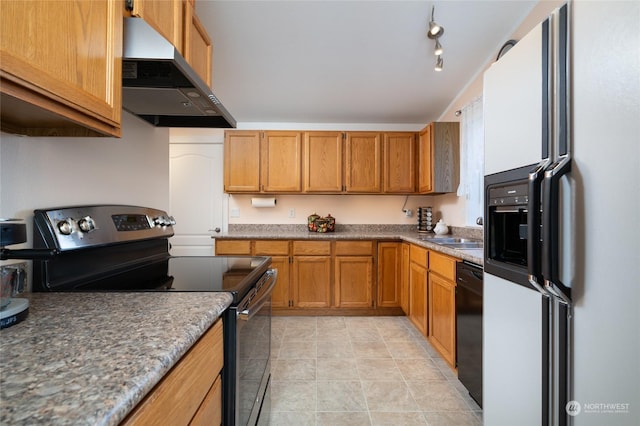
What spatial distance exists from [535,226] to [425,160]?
245 cm

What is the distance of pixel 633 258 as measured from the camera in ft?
2.03

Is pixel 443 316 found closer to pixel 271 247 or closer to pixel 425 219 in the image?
pixel 425 219

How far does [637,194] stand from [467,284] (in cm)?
108

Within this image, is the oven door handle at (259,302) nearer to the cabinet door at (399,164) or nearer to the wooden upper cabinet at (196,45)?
the wooden upper cabinet at (196,45)

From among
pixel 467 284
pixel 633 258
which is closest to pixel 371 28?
pixel 467 284

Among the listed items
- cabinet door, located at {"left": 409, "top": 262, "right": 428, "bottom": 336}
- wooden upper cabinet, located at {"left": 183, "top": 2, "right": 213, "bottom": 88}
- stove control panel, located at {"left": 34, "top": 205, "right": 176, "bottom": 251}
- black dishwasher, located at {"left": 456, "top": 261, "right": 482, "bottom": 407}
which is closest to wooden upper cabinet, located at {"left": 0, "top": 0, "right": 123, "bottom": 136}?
stove control panel, located at {"left": 34, "top": 205, "right": 176, "bottom": 251}

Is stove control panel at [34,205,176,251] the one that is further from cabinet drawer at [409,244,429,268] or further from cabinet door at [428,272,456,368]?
cabinet drawer at [409,244,429,268]

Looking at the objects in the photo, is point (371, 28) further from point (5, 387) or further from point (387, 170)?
point (5, 387)

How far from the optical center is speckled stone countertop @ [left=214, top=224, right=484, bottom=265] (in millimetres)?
1785

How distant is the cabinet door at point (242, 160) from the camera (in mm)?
3328

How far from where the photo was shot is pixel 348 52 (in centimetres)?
222

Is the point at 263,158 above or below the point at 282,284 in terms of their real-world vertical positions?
above

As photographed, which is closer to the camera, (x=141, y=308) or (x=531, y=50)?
(x=141, y=308)

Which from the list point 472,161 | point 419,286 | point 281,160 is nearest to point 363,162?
point 281,160
